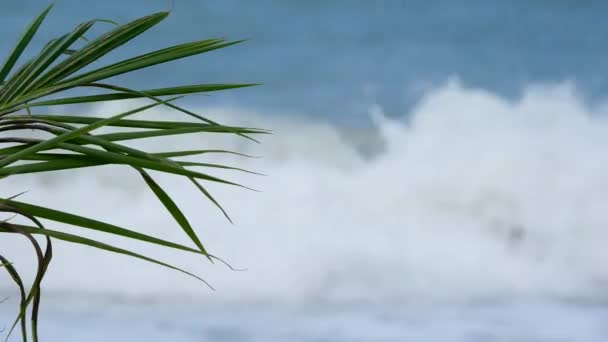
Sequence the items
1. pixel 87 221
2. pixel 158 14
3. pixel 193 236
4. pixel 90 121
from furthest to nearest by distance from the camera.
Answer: pixel 158 14
pixel 90 121
pixel 193 236
pixel 87 221

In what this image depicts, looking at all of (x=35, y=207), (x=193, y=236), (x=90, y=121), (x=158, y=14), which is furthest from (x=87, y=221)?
(x=158, y=14)

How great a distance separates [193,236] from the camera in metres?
1.80

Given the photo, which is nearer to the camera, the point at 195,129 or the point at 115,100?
the point at 195,129

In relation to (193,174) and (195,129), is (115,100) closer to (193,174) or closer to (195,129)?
(195,129)

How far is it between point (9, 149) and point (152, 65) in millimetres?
348

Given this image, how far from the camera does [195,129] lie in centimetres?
181

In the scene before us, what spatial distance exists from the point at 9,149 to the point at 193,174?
0.45 meters

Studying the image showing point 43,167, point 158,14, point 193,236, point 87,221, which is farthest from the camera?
point 158,14

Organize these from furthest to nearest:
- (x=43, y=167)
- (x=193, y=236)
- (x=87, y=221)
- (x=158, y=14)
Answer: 1. (x=158, y=14)
2. (x=193, y=236)
3. (x=43, y=167)
4. (x=87, y=221)

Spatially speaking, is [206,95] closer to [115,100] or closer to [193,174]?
[115,100]

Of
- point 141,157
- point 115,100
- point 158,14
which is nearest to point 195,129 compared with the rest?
point 141,157

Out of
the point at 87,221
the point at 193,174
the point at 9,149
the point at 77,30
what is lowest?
the point at 87,221

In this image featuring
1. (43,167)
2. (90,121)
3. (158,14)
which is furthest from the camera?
(158,14)

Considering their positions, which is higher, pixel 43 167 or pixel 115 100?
pixel 115 100
